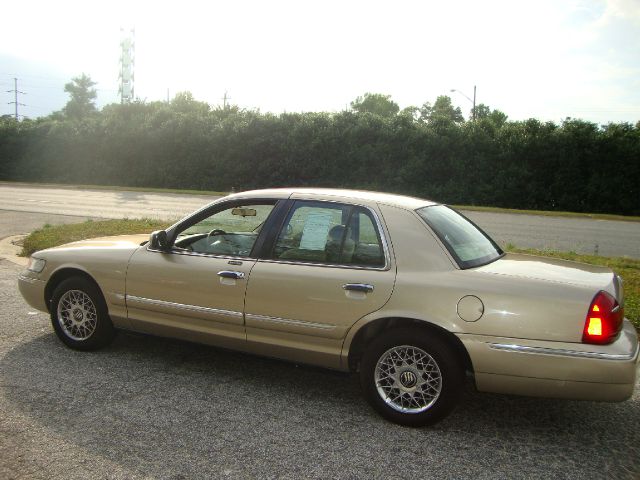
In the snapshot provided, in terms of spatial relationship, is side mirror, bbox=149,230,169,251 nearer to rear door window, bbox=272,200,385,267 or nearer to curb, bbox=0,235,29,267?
rear door window, bbox=272,200,385,267

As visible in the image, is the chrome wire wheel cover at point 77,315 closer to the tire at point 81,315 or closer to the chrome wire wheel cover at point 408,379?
the tire at point 81,315

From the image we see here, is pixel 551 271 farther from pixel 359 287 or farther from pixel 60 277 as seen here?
pixel 60 277

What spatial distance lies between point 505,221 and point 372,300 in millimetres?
15032

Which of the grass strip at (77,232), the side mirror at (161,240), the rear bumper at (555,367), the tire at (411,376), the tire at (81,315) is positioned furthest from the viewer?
the grass strip at (77,232)

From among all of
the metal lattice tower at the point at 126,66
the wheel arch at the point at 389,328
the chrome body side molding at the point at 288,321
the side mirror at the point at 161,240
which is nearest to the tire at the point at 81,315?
the side mirror at the point at 161,240

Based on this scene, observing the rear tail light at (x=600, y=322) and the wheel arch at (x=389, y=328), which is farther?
the wheel arch at (x=389, y=328)

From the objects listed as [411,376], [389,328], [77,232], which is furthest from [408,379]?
[77,232]

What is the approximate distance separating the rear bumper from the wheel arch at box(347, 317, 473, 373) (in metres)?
0.08

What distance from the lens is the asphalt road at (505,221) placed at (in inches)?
538

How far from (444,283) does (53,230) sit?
10012 mm

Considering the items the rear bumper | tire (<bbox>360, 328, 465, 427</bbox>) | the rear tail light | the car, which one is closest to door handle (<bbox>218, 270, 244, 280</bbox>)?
the car

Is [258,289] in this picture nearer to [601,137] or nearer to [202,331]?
[202,331]

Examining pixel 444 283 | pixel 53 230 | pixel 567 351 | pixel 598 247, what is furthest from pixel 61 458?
pixel 598 247

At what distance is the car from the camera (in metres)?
3.79
